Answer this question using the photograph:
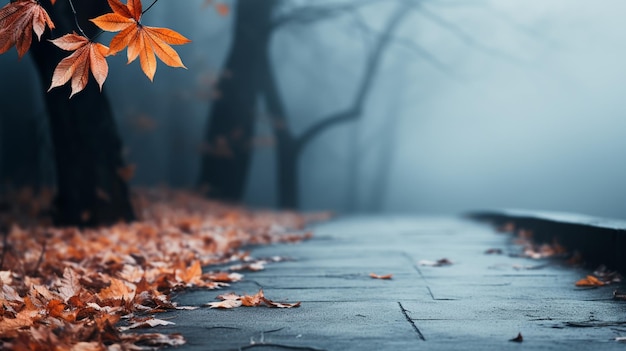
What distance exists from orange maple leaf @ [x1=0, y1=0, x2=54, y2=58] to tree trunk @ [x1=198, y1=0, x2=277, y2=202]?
→ 38.6 ft

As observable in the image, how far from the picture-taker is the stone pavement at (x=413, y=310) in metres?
2.78

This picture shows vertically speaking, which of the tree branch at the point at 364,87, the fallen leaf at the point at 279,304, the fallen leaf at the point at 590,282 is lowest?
the fallen leaf at the point at 279,304

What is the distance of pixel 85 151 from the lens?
7.89 meters

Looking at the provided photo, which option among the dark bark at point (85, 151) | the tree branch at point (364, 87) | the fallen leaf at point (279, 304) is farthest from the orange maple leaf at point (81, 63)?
the tree branch at point (364, 87)

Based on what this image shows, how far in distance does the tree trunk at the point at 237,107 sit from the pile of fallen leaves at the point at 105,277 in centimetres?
610

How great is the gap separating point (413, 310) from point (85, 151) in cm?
554

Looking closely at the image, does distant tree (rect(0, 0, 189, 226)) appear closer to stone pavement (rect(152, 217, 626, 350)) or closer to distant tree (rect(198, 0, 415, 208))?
stone pavement (rect(152, 217, 626, 350))

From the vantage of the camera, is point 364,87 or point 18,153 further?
point 364,87

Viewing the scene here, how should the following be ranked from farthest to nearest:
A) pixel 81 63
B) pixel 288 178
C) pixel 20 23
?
1. pixel 288 178
2. pixel 81 63
3. pixel 20 23

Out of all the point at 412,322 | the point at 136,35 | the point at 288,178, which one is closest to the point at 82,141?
the point at 136,35

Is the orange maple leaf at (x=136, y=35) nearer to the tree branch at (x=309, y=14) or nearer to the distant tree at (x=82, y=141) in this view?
the distant tree at (x=82, y=141)

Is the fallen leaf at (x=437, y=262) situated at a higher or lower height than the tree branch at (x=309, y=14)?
lower

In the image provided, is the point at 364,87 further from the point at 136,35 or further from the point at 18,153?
the point at 136,35

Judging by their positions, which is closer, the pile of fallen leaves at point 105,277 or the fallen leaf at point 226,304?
the pile of fallen leaves at point 105,277
